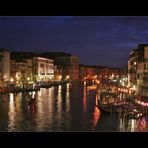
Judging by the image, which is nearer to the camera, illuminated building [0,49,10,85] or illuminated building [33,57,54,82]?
illuminated building [0,49,10,85]

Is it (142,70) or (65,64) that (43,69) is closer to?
(65,64)

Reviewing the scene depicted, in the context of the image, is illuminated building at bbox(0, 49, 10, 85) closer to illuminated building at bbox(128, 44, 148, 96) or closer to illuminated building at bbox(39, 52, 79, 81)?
illuminated building at bbox(128, 44, 148, 96)

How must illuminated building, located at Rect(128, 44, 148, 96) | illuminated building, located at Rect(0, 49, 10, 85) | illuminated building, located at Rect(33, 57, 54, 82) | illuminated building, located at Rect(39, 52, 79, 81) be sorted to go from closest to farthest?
illuminated building, located at Rect(128, 44, 148, 96) → illuminated building, located at Rect(0, 49, 10, 85) → illuminated building, located at Rect(33, 57, 54, 82) → illuminated building, located at Rect(39, 52, 79, 81)

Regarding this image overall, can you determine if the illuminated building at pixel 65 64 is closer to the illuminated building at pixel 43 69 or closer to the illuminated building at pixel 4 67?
the illuminated building at pixel 43 69

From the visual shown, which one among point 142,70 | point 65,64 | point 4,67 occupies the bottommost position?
point 142,70

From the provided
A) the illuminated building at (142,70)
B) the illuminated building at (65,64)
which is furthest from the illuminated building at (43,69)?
the illuminated building at (142,70)

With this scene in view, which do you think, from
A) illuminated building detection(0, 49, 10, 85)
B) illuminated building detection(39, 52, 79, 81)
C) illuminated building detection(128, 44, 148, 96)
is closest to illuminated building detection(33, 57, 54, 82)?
illuminated building detection(39, 52, 79, 81)

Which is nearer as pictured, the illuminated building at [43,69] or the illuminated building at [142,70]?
the illuminated building at [142,70]

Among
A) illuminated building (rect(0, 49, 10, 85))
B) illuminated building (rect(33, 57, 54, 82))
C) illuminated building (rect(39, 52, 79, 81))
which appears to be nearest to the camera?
illuminated building (rect(0, 49, 10, 85))

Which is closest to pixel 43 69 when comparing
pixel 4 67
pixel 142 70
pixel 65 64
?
pixel 65 64
